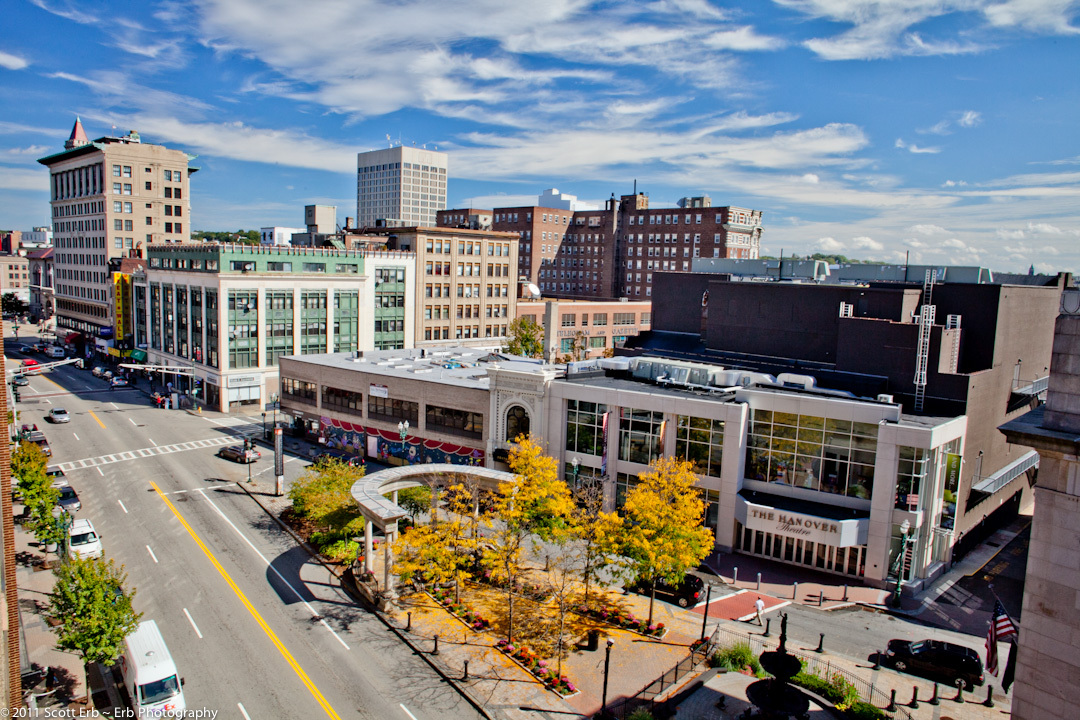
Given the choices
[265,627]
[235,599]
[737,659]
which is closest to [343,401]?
[235,599]

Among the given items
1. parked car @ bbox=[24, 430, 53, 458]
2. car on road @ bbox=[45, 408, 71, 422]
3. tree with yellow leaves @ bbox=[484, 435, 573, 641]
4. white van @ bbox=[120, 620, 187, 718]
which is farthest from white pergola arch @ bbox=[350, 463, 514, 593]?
car on road @ bbox=[45, 408, 71, 422]

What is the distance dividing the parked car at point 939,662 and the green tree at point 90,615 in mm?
32067

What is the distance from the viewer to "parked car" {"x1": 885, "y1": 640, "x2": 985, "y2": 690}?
2858 centimetres

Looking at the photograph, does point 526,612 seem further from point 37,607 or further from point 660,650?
point 37,607

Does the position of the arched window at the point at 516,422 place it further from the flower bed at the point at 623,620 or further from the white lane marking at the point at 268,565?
the white lane marking at the point at 268,565

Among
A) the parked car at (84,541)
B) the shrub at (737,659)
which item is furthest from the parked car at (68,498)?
the shrub at (737,659)

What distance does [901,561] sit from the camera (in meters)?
38.0

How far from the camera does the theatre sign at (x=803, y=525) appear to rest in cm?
3888

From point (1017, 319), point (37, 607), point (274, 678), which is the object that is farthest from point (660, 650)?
point (1017, 319)

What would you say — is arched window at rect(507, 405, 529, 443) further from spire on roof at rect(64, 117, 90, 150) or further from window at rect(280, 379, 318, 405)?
spire on roof at rect(64, 117, 90, 150)

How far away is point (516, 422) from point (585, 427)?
6074 millimetres

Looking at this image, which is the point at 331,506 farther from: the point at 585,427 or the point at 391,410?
the point at 391,410

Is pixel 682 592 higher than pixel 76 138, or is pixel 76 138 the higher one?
pixel 76 138

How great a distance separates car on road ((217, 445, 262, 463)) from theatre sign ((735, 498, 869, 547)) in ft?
135
